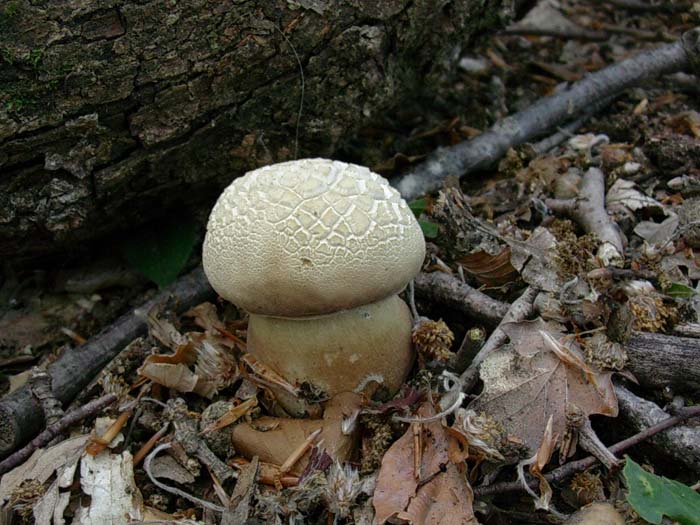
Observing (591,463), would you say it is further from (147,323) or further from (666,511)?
(147,323)

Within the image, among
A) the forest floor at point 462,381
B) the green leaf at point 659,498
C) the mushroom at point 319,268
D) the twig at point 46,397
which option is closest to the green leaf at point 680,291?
the forest floor at point 462,381

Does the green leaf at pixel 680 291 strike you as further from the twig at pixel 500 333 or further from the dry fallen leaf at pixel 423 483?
the dry fallen leaf at pixel 423 483

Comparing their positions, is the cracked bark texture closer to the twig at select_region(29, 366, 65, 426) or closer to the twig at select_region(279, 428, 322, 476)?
the twig at select_region(29, 366, 65, 426)

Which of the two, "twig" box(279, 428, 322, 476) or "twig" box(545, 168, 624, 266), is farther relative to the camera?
"twig" box(545, 168, 624, 266)

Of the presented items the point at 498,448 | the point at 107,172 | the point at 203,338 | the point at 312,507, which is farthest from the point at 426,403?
the point at 107,172

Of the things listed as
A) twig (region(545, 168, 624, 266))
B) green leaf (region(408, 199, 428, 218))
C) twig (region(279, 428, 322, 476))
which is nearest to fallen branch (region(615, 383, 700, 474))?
twig (region(545, 168, 624, 266))
